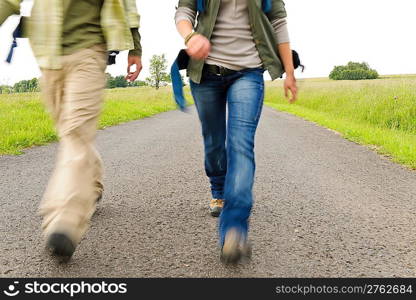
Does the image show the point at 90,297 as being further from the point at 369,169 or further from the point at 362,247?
the point at 369,169

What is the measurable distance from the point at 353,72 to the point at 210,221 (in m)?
102

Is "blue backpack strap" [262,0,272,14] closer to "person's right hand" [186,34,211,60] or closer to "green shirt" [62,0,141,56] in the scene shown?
"person's right hand" [186,34,211,60]

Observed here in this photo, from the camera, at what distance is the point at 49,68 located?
2.46 metres

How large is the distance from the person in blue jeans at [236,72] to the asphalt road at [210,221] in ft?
1.21

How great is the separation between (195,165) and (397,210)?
105 inches

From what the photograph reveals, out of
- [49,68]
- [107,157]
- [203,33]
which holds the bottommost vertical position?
[107,157]

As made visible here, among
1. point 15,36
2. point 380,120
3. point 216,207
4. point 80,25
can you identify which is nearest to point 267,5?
point 80,25

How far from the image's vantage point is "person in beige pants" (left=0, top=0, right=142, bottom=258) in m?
2.27

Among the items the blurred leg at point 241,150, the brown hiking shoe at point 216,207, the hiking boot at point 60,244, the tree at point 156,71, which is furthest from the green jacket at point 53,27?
the tree at point 156,71

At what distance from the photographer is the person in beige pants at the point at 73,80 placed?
7.44ft

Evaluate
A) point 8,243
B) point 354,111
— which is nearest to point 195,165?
point 8,243

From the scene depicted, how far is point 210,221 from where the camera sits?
3.45m

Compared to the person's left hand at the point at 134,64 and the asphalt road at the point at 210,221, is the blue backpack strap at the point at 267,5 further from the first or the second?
the asphalt road at the point at 210,221

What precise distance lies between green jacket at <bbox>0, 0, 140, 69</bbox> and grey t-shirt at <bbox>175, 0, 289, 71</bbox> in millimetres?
324
